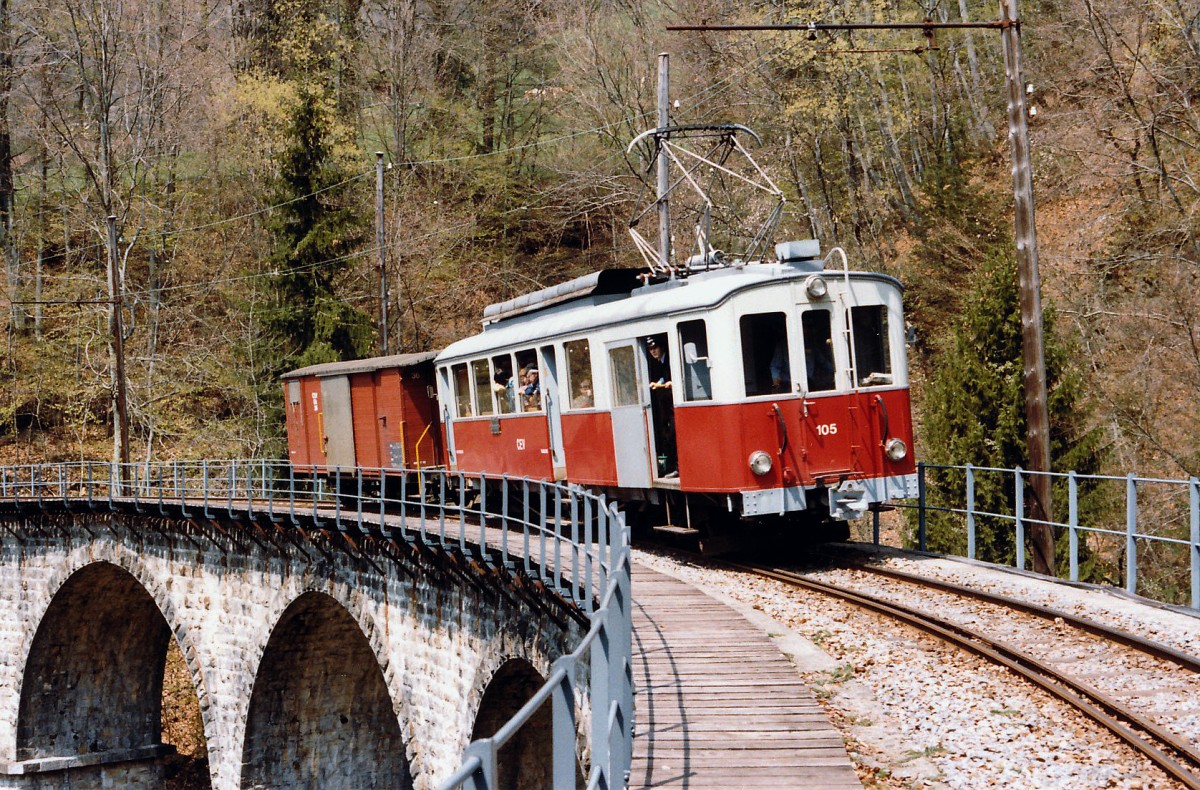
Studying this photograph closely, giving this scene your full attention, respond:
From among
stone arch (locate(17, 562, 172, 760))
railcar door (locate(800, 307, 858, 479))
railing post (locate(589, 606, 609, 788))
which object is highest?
railcar door (locate(800, 307, 858, 479))

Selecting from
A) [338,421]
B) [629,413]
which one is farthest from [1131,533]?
[338,421]

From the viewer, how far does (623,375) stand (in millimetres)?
14422

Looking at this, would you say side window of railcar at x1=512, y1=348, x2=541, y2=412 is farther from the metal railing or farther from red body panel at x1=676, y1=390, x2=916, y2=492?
the metal railing

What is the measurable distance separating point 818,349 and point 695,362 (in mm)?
1327

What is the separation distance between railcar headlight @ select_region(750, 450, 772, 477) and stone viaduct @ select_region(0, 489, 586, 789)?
2.62m

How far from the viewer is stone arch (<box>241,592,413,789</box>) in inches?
866

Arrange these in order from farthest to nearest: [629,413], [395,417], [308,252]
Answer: [308,252] → [395,417] → [629,413]

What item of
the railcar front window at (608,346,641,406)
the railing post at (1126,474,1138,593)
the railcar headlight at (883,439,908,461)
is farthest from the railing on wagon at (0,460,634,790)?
the railing post at (1126,474,1138,593)

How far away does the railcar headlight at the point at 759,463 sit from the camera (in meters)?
12.9

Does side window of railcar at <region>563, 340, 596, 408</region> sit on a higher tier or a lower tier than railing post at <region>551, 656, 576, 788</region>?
higher

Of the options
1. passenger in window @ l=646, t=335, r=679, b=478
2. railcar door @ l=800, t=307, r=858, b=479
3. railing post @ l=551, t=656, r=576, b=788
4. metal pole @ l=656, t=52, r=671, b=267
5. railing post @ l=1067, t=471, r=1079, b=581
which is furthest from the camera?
metal pole @ l=656, t=52, r=671, b=267

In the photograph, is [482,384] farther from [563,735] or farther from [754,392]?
[563,735]

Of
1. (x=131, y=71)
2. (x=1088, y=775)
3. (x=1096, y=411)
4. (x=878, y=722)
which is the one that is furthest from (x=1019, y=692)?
(x=131, y=71)

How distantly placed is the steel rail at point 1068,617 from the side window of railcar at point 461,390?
7.89 m
